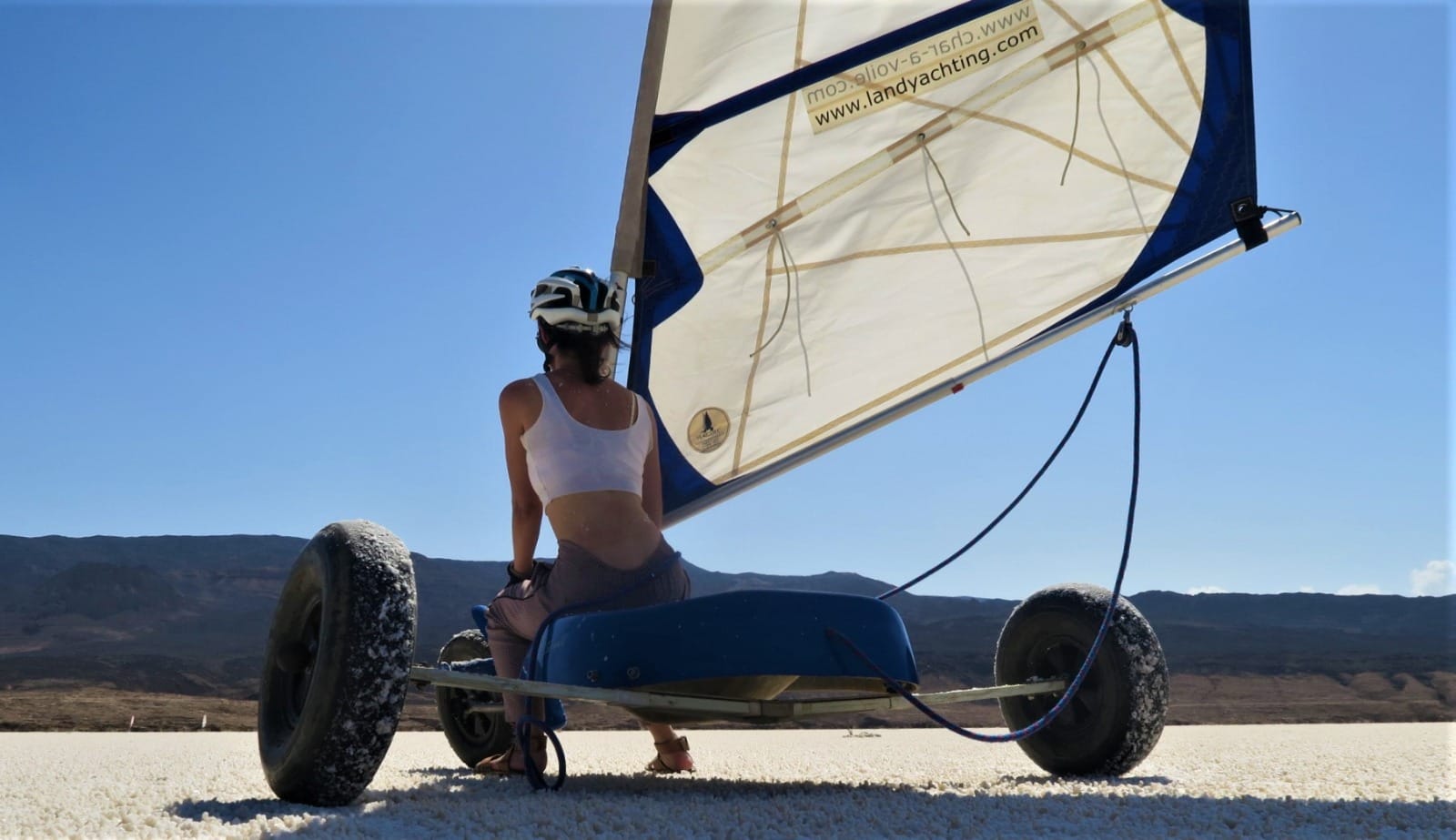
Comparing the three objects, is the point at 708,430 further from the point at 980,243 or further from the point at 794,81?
the point at 794,81

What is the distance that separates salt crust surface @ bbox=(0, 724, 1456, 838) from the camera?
2.19 m

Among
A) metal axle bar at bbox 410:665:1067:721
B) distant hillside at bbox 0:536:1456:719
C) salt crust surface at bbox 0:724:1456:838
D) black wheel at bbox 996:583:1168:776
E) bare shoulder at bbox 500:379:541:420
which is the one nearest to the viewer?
salt crust surface at bbox 0:724:1456:838

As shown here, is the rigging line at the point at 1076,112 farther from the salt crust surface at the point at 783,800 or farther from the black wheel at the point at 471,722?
the black wheel at the point at 471,722

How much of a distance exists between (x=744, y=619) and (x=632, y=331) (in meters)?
2.30

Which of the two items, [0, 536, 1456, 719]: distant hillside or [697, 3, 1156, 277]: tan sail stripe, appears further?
[0, 536, 1456, 719]: distant hillside

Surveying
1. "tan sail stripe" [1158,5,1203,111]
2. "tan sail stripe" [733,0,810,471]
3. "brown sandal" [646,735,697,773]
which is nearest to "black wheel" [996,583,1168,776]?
"brown sandal" [646,735,697,773]

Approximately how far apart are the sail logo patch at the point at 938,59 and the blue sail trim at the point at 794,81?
1.0 inches

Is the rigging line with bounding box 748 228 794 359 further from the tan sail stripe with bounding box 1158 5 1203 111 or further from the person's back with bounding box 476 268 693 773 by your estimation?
the tan sail stripe with bounding box 1158 5 1203 111

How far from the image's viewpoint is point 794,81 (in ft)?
15.0

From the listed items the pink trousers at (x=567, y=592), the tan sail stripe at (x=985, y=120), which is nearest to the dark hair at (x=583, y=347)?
the pink trousers at (x=567, y=592)

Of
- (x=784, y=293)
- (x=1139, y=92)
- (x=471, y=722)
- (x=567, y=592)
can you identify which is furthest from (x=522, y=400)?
(x=1139, y=92)

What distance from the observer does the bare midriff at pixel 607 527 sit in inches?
118

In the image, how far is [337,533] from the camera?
2607 millimetres

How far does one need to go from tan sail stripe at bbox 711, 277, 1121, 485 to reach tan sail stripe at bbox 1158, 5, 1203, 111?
2.54ft
